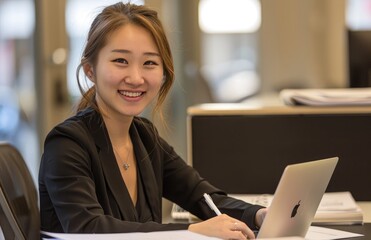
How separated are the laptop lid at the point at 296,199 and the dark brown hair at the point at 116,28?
0.46m

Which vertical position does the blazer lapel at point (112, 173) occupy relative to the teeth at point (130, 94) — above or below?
below

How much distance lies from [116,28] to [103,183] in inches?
13.7

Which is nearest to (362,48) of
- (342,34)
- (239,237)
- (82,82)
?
(82,82)

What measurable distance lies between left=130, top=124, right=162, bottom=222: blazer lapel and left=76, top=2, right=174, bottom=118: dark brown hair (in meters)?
0.09

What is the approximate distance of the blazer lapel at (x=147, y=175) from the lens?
2.04m

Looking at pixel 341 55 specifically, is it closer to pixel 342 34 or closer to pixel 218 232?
pixel 342 34

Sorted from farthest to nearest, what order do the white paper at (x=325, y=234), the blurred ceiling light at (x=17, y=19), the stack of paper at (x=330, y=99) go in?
the blurred ceiling light at (x=17, y=19), the stack of paper at (x=330, y=99), the white paper at (x=325, y=234)

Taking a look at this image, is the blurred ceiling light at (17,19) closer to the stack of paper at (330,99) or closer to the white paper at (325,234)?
the stack of paper at (330,99)

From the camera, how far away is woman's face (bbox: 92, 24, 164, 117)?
75.0 inches

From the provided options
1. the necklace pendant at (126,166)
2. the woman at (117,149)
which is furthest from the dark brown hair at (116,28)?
the necklace pendant at (126,166)

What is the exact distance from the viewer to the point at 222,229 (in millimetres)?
1596

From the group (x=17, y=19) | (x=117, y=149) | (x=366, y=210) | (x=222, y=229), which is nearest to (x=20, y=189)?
(x=117, y=149)

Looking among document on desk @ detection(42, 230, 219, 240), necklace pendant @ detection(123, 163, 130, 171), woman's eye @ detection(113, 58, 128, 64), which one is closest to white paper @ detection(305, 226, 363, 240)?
document on desk @ detection(42, 230, 219, 240)

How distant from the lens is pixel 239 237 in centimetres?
159
